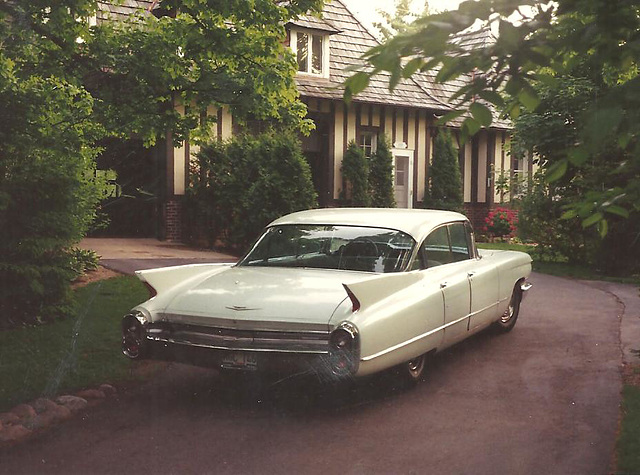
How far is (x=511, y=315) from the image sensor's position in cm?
876

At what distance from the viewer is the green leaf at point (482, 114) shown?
2.81m

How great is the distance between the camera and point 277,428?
521 cm

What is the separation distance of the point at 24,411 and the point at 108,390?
81 centimetres

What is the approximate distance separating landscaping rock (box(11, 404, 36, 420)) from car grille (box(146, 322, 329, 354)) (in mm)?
999

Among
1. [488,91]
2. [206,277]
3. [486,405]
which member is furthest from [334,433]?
[488,91]

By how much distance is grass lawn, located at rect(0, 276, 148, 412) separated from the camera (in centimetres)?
627

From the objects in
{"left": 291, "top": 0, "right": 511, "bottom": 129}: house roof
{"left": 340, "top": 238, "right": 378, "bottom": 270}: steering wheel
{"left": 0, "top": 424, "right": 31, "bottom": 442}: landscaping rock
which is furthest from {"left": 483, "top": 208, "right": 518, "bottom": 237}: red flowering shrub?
{"left": 0, "top": 424, "right": 31, "bottom": 442}: landscaping rock

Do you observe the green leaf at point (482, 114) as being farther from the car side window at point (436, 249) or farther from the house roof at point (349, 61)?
the house roof at point (349, 61)

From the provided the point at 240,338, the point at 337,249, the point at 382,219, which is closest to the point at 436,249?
the point at 382,219

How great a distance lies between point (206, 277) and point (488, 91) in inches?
156

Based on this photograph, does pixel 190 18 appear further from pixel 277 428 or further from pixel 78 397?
pixel 277 428

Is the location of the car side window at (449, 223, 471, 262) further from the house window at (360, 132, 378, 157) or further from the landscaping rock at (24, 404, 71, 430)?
the house window at (360, 132, 378, 157)

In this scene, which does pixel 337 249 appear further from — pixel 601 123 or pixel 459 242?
pixel 601 123

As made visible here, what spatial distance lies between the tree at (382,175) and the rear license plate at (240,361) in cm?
1680
